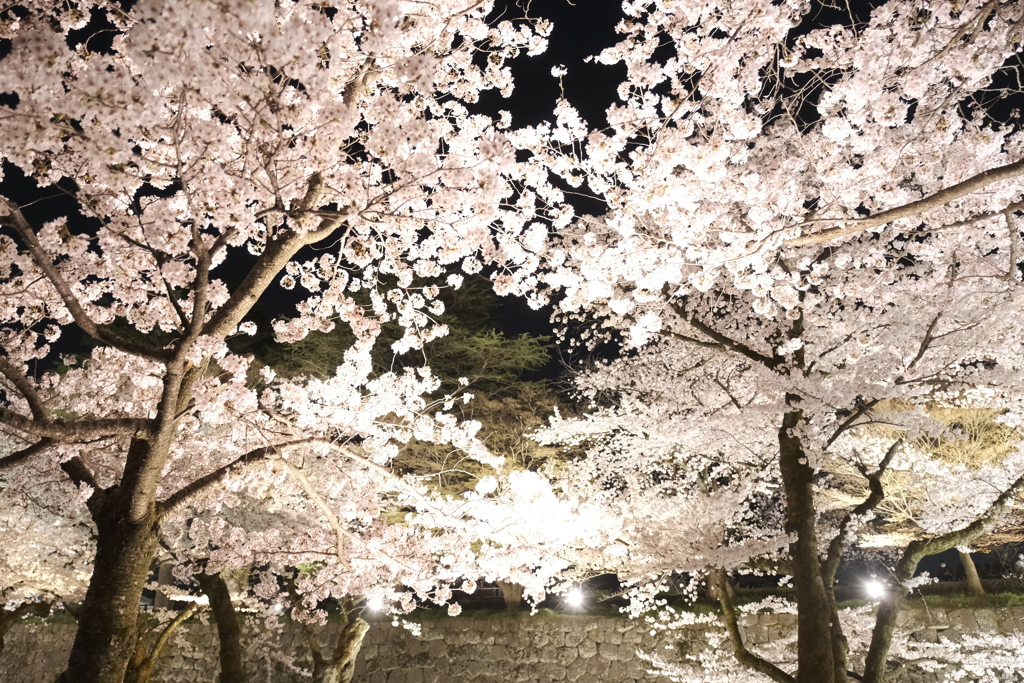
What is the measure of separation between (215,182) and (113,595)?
233cm

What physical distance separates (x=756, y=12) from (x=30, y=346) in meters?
6.62

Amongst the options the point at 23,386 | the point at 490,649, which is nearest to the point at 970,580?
the point at 490,649

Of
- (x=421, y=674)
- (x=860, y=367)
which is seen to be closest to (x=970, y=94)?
(x=860, y=367)

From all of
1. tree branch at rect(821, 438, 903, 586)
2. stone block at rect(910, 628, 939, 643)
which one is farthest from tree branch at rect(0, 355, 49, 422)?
stone block at rect(910, 628, 939, 643)

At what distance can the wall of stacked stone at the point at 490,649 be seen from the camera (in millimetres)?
10648

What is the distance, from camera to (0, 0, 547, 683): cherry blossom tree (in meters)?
2.63

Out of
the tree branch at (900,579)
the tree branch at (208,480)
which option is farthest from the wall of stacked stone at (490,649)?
the tree branch at (208,480)

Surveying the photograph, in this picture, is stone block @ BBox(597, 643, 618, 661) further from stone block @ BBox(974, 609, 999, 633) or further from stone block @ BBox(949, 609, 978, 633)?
stone block @ BBox(974, 609, 999, 633)

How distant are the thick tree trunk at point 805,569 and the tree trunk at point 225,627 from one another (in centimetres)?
755

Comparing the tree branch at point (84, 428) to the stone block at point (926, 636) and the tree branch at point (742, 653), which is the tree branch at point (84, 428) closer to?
the tree branch at point (742, 653)

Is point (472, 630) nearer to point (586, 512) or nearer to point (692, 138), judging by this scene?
point (586, 512)

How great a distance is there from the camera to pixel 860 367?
6.66 metres

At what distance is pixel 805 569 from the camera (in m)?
5.55

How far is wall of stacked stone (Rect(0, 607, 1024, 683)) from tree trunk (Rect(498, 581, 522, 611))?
442 mm
